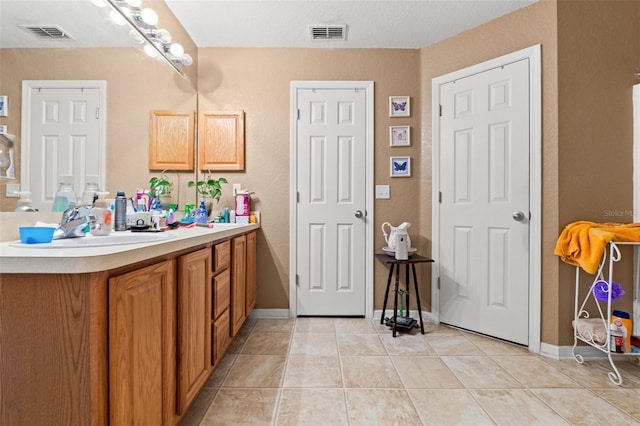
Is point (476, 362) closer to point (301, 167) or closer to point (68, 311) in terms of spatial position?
point (301, 167)

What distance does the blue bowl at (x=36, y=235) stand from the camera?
42.3 inches

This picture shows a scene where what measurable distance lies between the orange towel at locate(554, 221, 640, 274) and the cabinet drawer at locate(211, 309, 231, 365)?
2130 millimetres

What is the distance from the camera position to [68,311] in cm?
76

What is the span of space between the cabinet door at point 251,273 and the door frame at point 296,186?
0.32 meters

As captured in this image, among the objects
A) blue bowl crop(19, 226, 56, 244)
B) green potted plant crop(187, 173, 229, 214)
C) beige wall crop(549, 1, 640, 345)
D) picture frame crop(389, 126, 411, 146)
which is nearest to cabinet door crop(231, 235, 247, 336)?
green potted plant crop(187, 173, 229, 214)

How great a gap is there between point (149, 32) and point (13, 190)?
140 centimetres

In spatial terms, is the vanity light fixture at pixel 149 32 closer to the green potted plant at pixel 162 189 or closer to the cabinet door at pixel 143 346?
the green potted plant at pixel 162 189

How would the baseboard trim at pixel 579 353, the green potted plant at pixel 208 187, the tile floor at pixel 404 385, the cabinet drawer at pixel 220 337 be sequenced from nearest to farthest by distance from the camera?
the tile floor at pixel 404 385 → the cabinet drawer at pixel 220 337 → the baseboard trim at pixel 579 353 → the green potted plant at pixel 208 187

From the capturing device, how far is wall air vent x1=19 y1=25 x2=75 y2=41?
1.23 meters

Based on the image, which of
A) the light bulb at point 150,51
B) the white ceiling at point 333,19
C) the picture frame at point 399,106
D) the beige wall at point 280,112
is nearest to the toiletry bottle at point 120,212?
the white ceiling at point 333,19

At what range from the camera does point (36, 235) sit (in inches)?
43.1

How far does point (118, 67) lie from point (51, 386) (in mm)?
1586

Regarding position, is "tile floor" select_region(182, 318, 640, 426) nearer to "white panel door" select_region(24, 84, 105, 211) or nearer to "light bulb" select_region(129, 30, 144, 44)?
"white panel door" select_region(24, 84, 105, 211)

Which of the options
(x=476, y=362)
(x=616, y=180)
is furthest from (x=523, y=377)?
(x=616, y=180)
